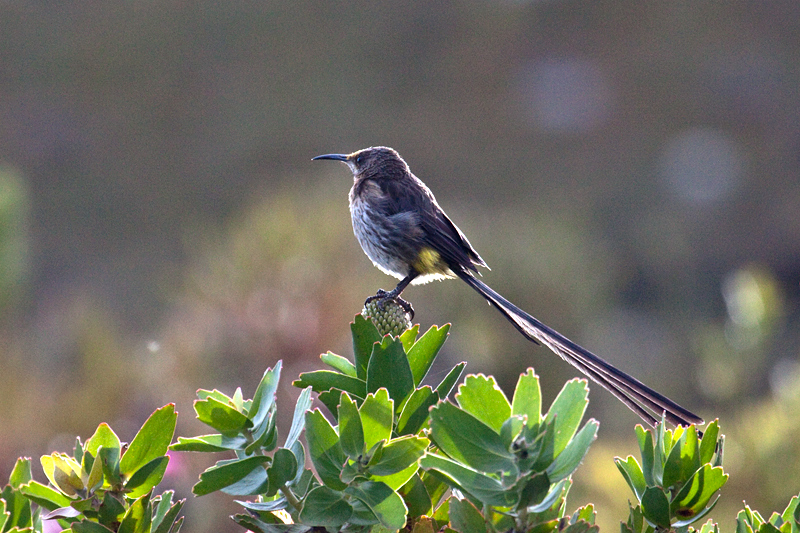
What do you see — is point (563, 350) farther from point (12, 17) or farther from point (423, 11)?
point (12, 17)

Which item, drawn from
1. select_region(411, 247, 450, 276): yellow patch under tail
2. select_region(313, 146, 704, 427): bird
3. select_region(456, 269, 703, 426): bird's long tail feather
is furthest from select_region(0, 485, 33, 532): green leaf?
select_region(411, 247, 450, 276): yellow patch under tail

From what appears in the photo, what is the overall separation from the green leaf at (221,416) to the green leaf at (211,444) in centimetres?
1

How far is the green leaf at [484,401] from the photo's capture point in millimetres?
870

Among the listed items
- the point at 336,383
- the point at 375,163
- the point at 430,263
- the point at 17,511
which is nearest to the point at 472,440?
the point at 336,383

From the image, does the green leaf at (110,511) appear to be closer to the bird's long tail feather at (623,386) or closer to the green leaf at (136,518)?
the green leaf at (136,518)

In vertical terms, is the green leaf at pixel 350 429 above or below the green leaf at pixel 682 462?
above

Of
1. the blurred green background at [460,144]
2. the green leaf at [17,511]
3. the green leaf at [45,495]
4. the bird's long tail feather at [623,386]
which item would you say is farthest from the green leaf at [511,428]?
the blurred green background at [460,144]

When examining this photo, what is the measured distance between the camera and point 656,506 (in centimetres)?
94

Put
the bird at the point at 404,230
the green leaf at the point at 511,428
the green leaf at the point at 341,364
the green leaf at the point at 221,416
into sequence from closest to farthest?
the green leaf at the point at 511,428 < the green leaf at the point at 221,416 < the green leaf at the point at 341,364 < the bird at the point at 404,230

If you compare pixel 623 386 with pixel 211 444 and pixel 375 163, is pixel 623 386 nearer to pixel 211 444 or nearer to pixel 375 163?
pixel 211 444

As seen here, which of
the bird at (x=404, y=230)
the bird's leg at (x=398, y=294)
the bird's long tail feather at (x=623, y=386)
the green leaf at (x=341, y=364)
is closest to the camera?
the green leaf at (x=341, y=364)

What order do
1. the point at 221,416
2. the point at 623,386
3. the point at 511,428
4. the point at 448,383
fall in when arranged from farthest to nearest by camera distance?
the point at 623,386 → the point at 448,383 → the point at 221,416 → the point at 511,428

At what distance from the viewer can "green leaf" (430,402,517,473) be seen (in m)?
0.84

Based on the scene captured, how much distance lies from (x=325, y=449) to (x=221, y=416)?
0.15 metres
